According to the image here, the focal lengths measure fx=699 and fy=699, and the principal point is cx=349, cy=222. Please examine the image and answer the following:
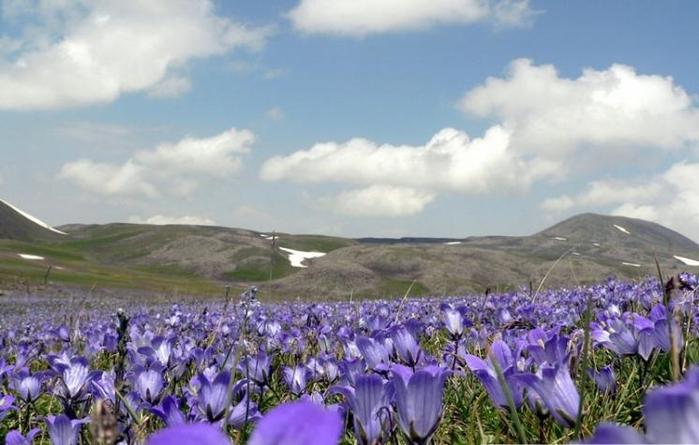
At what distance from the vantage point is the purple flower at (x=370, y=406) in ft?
7.43

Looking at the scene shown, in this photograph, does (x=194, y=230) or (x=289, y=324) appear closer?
(x=289, y=324)

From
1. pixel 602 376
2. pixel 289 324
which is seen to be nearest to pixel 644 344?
pixel 602 376

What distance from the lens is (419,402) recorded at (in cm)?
202

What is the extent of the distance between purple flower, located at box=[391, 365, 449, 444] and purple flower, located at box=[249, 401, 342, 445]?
134 centimetres

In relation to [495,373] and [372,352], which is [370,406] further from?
[372,352]

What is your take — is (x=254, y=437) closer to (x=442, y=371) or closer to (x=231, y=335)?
(x=442, y=371)

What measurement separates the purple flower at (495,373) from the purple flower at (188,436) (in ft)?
5.10

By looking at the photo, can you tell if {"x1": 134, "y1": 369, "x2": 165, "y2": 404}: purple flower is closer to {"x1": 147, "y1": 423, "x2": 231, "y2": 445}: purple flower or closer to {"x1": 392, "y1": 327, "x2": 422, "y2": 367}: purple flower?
{"x1": 392, "y1": 327, "x2": 422, "y2": 367}: purple flower

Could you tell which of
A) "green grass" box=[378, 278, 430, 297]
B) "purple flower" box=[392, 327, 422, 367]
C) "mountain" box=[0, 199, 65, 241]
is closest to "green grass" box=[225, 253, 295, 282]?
"green grass" box=[378, 278, 430, 297]

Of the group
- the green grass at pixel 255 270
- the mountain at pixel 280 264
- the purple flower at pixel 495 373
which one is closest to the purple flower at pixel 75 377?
the mountain at pixel 280 264

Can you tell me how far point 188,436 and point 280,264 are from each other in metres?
118

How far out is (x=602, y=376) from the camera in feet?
11.1

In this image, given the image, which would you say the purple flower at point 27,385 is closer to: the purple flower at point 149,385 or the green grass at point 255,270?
the purple flower at point 149,385

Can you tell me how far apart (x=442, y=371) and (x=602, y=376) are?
5.39ft
